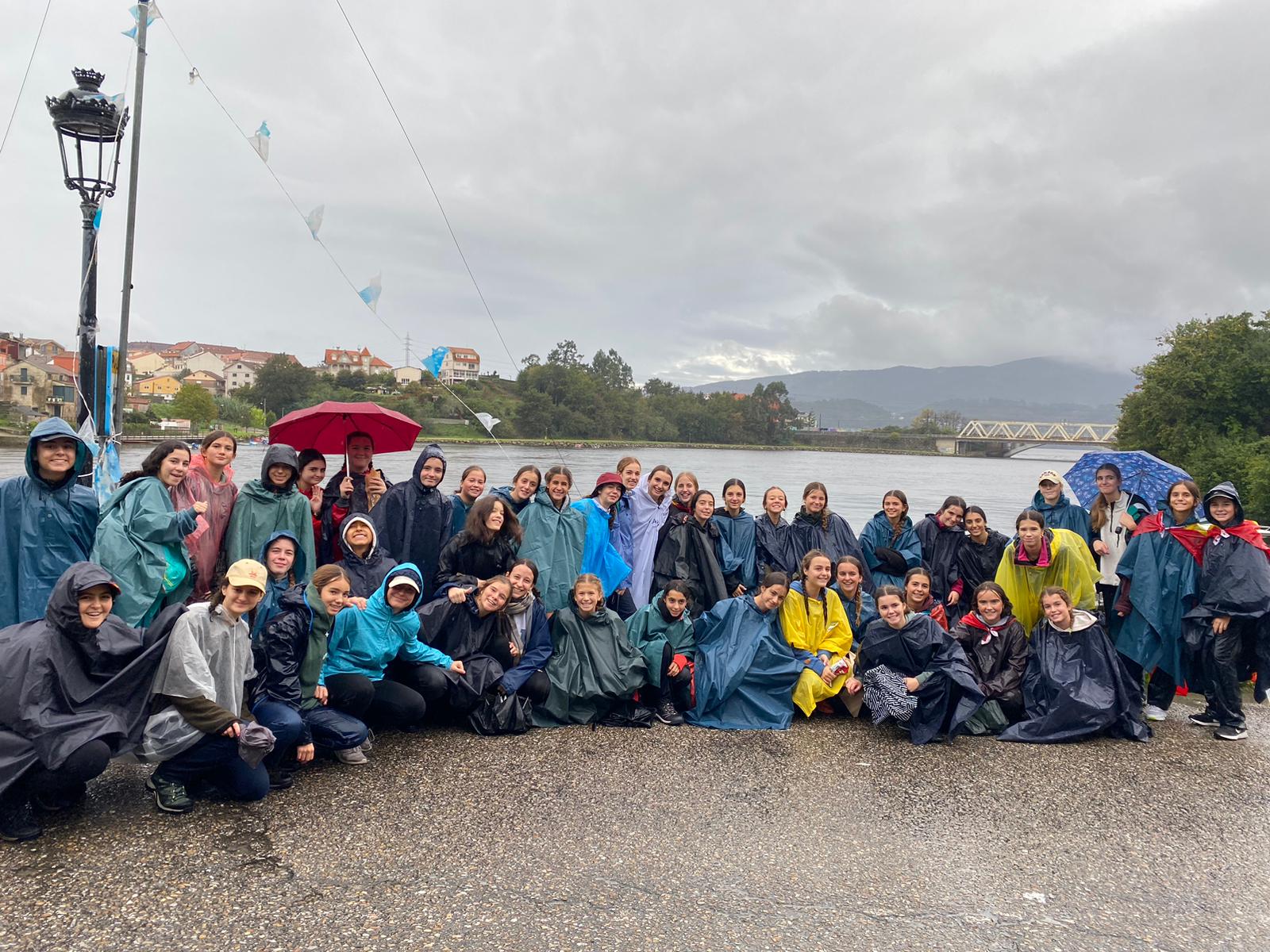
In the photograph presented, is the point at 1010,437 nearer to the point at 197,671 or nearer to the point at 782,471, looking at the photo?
the point at 782,471

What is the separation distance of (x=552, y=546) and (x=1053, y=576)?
3.41m

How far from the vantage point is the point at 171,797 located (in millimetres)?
3486

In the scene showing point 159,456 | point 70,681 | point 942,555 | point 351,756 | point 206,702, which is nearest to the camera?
point 70,681

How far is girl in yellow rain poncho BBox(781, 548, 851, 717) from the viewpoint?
514 centimetres

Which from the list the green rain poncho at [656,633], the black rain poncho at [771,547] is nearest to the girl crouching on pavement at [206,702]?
the green rain poncho at [656,633]

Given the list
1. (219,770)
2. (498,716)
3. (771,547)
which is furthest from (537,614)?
(771,547)

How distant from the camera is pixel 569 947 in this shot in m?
2.69

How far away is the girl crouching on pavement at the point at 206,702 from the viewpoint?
346 cm

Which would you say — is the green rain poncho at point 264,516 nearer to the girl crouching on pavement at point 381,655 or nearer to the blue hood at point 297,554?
the blue hood at point 297,554

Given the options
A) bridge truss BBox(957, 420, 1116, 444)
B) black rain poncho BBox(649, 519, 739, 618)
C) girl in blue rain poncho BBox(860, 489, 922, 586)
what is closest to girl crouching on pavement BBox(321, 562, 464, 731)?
black rain poncho BBox(649, 519, 739, 618)

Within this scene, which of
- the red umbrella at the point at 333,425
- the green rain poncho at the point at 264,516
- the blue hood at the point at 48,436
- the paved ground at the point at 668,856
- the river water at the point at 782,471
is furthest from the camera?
the river water at the point at 782,471

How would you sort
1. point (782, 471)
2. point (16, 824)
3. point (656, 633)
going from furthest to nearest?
point (782, 471) < point (656, 633) < point (16, 824)

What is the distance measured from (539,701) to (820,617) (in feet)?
6.19

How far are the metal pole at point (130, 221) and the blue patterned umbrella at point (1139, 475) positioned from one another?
287 inches
